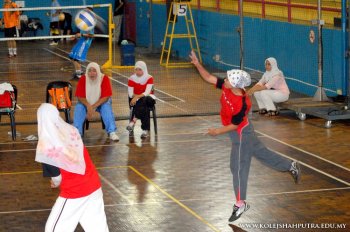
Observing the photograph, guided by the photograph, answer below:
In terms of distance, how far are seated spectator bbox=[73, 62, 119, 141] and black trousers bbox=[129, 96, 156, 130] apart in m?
0.51

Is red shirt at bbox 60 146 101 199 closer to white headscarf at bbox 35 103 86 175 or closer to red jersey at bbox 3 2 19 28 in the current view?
white headscarf at bbox 35 103 86 175

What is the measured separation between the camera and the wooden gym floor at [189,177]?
39.7 feet

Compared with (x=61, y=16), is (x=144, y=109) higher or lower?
lower

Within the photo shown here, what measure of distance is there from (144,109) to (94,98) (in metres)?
1.00

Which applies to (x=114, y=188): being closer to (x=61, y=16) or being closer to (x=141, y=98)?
(x=141, y=98)

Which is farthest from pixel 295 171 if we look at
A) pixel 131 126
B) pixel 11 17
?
pixel 11 17

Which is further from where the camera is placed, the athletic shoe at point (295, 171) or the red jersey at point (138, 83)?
the red jersey at point (138, 83)

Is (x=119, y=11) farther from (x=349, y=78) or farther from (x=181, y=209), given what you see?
(x=181, y=209)

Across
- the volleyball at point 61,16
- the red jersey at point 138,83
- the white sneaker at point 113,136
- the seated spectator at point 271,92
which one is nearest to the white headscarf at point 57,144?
the white sneaker at point 113,136

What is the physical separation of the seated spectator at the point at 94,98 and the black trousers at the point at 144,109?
512mm

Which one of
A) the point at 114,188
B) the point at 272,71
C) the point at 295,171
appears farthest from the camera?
the point at 272,71

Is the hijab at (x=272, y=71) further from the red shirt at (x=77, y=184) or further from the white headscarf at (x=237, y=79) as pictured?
the red shirt at (x=77, y=184)

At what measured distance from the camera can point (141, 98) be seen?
Result: 710 inches

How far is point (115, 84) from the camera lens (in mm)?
26094
